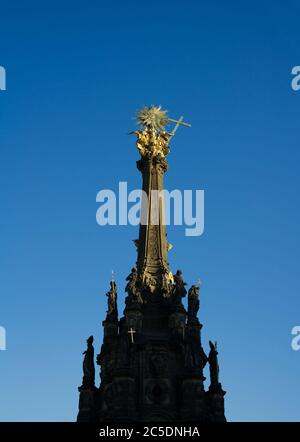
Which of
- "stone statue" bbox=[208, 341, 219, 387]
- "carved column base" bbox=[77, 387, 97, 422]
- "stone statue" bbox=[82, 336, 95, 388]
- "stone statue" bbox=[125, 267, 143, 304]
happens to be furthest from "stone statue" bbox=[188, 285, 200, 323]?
"carved column base" bbox=[77, 387, 97, 422]

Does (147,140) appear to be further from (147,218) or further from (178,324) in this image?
(178,324)

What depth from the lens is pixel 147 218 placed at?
46.7m

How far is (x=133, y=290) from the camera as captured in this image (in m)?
41.0

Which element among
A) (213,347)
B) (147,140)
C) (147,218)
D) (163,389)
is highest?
(147,140)

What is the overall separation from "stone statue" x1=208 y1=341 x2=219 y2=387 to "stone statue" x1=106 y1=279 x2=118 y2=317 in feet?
23.0

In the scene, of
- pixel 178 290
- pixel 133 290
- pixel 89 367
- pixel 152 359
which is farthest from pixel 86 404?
pixel 178 290

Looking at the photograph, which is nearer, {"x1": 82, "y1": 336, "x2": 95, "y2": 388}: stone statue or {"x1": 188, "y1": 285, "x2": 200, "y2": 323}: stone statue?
{"x1": 82, "y1": 336, "x2": 95, "y2": 388}: stone statue

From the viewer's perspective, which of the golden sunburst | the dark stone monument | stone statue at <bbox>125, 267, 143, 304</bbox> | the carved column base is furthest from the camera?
the golden sunburst

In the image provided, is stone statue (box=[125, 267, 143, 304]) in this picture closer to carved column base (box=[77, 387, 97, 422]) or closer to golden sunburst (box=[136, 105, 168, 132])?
carved column base (box=[77, 387, 97, 422])

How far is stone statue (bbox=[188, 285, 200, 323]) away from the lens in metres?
41.2

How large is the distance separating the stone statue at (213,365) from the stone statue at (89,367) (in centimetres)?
791
